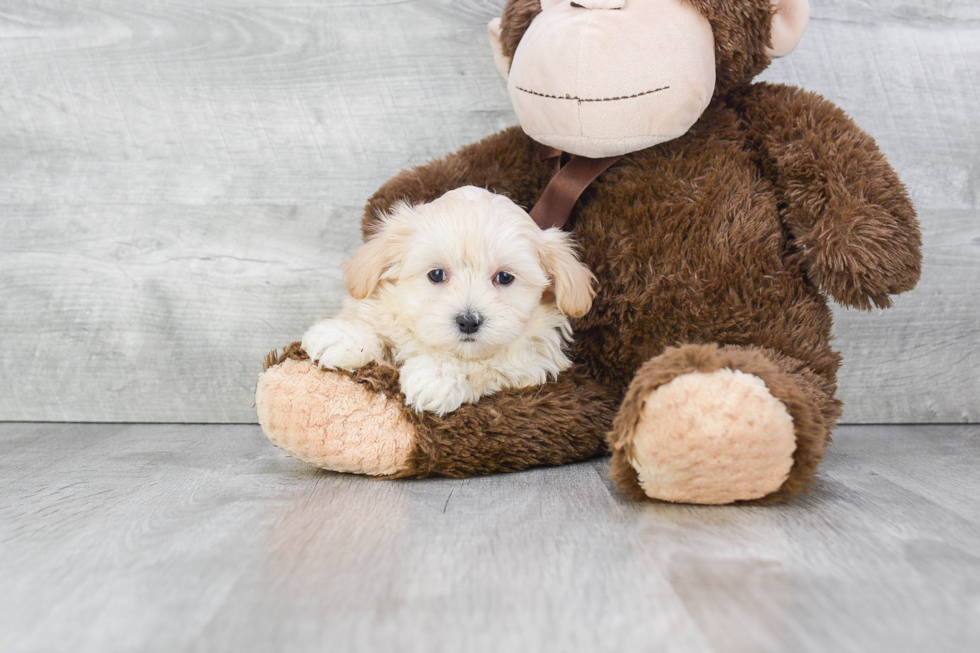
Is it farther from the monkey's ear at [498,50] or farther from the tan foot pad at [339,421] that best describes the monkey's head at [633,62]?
the tan foot pad at [339,421]

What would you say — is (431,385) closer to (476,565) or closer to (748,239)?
(476,565)

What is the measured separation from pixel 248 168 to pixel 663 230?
2.99ft

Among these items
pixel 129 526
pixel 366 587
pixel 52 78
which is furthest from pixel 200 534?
pixel 52 78

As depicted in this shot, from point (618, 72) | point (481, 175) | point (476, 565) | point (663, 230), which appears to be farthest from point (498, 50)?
point (476, 565)

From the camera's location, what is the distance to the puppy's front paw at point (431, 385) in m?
1.19

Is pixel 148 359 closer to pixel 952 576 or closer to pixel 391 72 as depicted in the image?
pixel 391 72

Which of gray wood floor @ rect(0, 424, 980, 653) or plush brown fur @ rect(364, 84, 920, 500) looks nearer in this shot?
gray wood floor @ rect(0, 424, 980, 653)

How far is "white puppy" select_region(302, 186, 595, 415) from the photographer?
3.89 feet

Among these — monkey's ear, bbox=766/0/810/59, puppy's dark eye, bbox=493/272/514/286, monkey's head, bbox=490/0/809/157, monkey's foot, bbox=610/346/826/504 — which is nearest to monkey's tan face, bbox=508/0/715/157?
monkey's head, bbox=490/0/809/157

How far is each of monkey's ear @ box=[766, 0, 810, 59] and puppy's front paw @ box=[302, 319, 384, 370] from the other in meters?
0.81

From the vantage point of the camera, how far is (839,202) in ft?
4.03

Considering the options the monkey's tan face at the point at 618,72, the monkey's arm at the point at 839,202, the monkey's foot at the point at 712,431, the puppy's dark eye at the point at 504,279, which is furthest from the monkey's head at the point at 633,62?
the monkey's foot at the point at 712,431

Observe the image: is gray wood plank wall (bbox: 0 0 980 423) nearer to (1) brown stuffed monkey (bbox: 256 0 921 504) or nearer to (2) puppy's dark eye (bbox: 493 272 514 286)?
(1) brown stuffed monkey (bbox: 256 0 921 504)

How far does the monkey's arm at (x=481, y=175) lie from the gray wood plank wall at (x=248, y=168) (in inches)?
10.6
